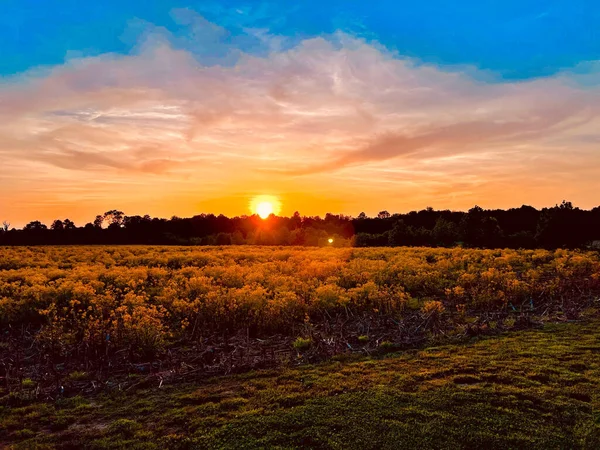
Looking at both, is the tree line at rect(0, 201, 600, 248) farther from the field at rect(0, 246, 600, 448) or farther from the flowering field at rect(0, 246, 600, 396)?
the field at rect(0, 246, 600, 448)

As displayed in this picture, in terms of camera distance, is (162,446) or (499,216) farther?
(499,216)

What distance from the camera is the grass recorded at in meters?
5.74

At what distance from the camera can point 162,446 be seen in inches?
225

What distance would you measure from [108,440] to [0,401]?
2.97 m

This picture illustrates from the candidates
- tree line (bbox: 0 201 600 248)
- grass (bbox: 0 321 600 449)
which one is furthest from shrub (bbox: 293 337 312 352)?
tree line (bbox: 0 201 600 248)

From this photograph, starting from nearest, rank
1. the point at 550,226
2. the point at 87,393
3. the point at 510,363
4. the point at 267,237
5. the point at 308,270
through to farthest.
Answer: the point at 87,393 → the point at 510,363 → the point at 308,270 → the point at 550,226 → the point at 267,237

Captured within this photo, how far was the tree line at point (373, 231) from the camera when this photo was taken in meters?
46.2

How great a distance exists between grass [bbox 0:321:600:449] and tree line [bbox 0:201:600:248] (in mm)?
40863

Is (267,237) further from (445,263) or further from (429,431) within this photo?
(429,431)

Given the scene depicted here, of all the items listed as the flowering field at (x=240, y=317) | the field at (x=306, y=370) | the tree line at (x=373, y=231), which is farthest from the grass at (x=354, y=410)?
the tree line at (x=373, y=231)

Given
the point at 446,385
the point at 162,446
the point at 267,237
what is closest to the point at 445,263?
the point at 446,385

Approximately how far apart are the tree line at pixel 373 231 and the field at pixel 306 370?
3474 cm

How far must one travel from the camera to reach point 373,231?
78938mm

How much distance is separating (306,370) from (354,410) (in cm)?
215
